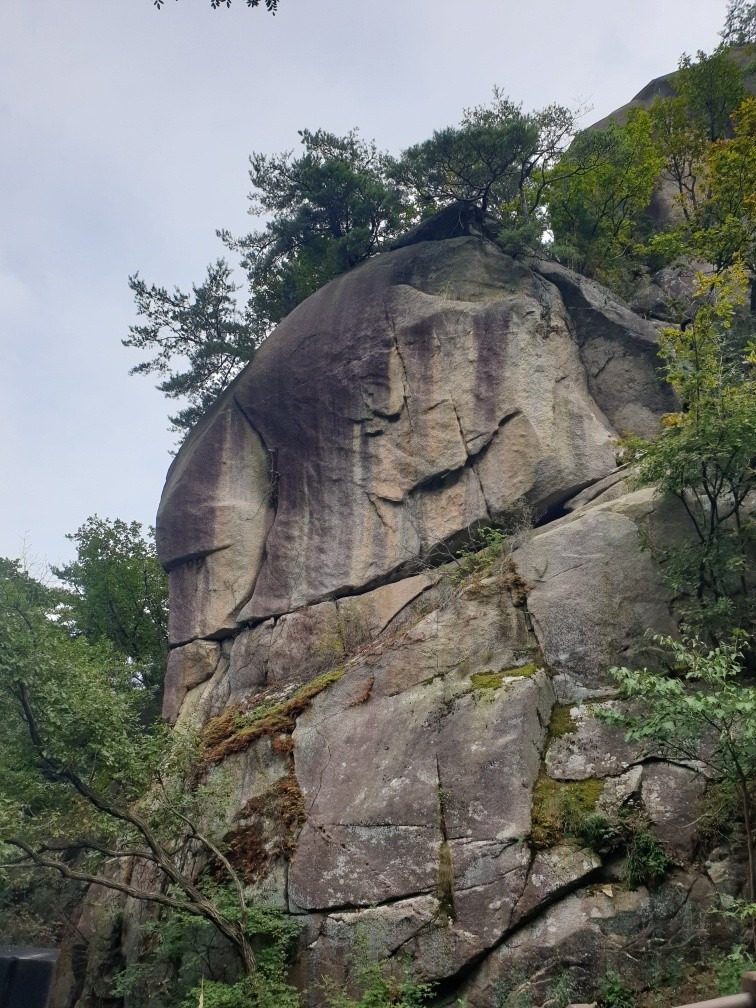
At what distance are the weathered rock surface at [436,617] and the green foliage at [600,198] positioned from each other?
2555mm

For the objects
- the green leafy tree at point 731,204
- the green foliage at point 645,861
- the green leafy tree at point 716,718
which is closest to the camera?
the green leafy tree at point 716,718

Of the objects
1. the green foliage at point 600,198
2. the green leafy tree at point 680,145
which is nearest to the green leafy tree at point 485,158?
the green foliage at point 600,198

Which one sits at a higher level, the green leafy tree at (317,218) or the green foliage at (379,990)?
the green leafy tree at (317,218)

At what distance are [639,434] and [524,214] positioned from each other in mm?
6293

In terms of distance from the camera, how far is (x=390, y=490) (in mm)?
15875

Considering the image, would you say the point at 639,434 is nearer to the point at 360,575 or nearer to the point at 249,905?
the point at 360,575

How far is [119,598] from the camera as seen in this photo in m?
21.9

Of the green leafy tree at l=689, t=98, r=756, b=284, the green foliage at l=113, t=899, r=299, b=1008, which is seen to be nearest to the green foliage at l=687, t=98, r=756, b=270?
the green leafy tree at l=689, t=98, r=756, b=284

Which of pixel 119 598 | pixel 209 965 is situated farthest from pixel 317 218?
pixel 209 965

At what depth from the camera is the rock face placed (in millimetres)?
9609

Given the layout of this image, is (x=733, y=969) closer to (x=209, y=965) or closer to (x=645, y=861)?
(x=645, y=861)

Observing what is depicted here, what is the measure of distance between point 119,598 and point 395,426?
9847 mm

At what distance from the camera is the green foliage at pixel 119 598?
21.8 metres

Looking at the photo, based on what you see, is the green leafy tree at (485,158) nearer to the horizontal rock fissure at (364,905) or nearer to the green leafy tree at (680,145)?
the green leafy tree at (680,145)
